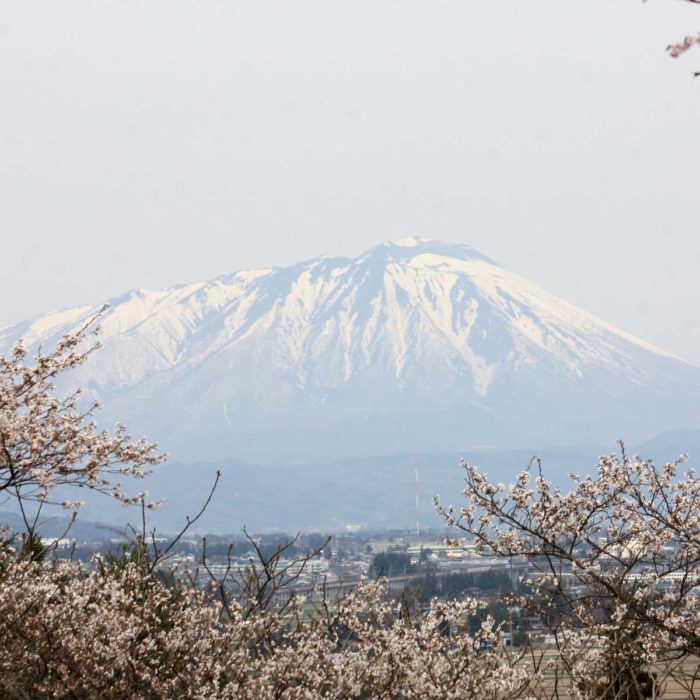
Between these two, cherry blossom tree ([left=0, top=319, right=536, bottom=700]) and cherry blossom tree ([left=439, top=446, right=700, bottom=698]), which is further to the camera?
cherry blossom tree ([left=439, top=446, right=700, bottom=698])

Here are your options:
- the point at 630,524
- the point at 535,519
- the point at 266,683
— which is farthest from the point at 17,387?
the point at 630,524

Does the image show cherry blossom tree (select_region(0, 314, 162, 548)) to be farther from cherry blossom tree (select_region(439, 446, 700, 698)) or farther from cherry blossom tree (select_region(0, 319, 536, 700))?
cherry blossom tree (select_region(439, 446, 700, 698))

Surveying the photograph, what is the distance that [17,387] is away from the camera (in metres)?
8.89

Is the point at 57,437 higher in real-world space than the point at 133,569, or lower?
higher

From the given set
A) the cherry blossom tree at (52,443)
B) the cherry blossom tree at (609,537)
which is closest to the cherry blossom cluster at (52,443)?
the cherry blossom tree at (52,443)

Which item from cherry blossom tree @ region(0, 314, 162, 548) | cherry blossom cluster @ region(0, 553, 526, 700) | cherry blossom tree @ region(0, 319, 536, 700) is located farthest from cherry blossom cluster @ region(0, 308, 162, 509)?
cherry blossom cluster @ region(0, 553, 526, 700)

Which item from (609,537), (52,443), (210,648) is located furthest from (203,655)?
(609,537)

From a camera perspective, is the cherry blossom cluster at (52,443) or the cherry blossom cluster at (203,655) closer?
the cherry blossom cluster at (203,655)

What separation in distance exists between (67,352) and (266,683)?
10.2ft

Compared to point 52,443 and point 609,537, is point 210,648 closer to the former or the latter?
point 52,443

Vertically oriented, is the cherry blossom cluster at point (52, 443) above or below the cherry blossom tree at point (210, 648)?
above

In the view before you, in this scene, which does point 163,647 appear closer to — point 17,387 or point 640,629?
point 17,387

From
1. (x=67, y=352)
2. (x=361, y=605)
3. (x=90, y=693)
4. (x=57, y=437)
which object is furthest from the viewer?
(x=67, y=352)

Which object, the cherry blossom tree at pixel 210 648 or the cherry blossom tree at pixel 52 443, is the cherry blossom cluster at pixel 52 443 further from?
the cherry blossom tree at pixel 210 648
